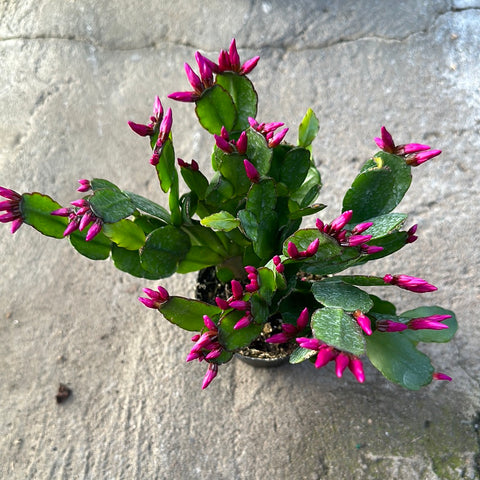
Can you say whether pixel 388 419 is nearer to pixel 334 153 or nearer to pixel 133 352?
pixel 133 352

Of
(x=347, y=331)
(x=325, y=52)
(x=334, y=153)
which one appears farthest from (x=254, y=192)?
(x=325, y=52)

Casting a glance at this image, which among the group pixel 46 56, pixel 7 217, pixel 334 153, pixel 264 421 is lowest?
pixel 264 421

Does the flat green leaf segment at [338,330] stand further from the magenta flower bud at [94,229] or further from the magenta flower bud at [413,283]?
the magenta flower bud at [94,229]

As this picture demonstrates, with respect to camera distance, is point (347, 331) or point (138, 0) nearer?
point (347, 331)

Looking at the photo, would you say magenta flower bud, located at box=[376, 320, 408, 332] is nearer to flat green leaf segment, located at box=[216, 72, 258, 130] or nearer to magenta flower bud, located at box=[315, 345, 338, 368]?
magenta flower bud, located at box=[315, 345, 338, 368]

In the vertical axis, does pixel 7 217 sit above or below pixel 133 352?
above

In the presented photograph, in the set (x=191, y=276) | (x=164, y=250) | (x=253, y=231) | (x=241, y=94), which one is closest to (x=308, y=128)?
(x=241, y=94)
